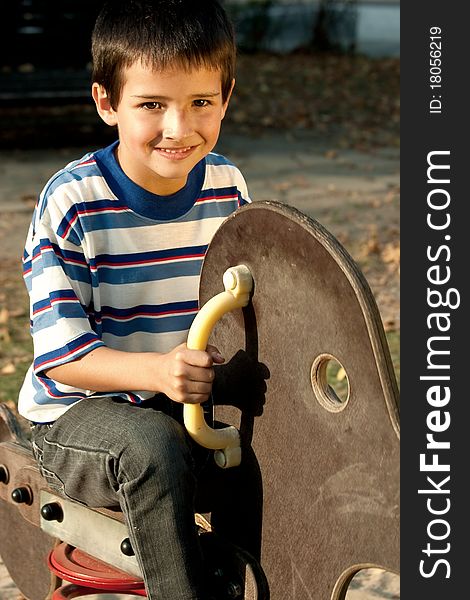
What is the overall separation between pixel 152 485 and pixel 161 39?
869 millimetres

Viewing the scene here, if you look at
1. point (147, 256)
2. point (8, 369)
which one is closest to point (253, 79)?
point (8, 369)

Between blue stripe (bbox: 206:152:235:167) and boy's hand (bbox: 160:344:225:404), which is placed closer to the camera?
boy's hand (bbox: 160:344:225:404)

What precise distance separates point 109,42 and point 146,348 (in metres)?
0.64

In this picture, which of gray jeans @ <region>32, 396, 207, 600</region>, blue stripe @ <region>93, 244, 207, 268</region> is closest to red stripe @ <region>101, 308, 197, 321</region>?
blue stripe @ <region>93, 244, 207, 268</region>

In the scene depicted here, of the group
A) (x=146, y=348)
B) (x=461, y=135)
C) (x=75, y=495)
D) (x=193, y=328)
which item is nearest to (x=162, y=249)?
(x=146, y=348)

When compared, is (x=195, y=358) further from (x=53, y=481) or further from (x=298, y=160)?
(x=298, y=160)

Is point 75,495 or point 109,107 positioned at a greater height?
point 109,107

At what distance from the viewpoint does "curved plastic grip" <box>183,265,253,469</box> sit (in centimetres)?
211

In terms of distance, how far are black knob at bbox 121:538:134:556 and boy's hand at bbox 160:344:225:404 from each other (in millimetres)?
355

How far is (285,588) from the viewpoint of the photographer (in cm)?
215

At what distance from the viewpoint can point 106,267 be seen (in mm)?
2361

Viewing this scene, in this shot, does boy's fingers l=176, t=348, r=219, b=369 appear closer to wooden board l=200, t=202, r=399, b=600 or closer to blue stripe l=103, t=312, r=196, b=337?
wooden board l=200, t=202, r=399, b=600

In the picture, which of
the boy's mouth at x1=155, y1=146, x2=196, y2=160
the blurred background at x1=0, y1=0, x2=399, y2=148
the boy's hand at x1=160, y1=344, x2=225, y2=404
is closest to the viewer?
the boy's hand at x1=160, y1=344, x2=225, y2=404

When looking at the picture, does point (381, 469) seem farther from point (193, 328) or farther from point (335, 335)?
point (193, 328)
